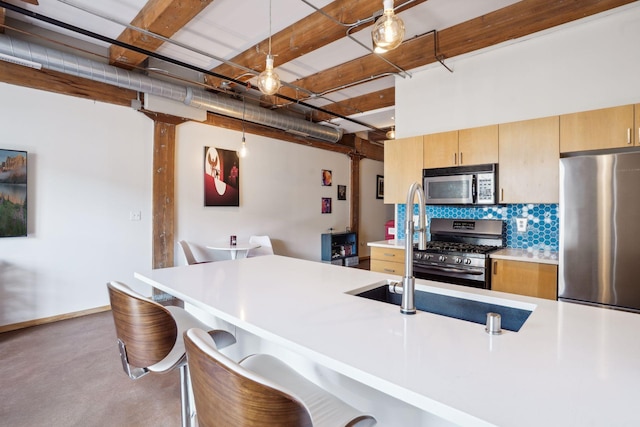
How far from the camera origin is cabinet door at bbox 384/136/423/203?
3.84 metres

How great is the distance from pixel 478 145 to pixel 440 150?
0.39 m

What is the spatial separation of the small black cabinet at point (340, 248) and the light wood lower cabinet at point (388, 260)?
3.11 metres

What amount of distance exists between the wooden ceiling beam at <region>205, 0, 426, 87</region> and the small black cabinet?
3963 mm

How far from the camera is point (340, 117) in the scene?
583cm

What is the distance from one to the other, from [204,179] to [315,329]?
442 cm

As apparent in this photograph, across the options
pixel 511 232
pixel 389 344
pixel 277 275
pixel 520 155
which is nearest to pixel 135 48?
pixel 277 275

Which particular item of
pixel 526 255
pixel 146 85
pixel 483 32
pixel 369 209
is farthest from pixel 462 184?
pixel 369 209

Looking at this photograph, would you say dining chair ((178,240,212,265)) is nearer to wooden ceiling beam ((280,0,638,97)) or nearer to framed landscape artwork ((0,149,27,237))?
framed landscape artwork ((0,149,27,237))

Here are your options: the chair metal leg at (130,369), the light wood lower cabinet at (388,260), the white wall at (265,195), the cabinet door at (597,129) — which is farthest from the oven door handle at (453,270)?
the white wall at (265,195)

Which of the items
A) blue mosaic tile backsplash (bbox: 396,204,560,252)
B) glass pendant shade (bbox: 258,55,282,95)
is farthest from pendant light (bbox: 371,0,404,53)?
blue mosaic tile backsplash (bbox: 396,204,560,252)

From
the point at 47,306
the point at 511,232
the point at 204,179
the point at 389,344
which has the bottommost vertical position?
the point at 47,306

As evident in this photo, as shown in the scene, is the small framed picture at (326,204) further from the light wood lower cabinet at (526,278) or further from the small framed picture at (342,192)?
the light wood lower cabinet at (526,278)

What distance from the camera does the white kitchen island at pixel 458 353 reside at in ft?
2.32

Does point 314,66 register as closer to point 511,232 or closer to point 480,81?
point 480,81
